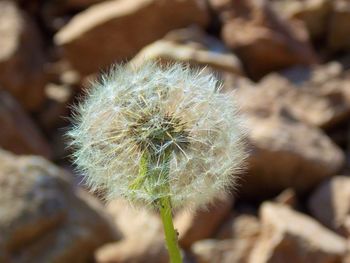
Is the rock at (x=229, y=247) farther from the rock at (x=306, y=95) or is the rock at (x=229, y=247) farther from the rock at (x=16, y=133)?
the rock at (x=16, y=133)

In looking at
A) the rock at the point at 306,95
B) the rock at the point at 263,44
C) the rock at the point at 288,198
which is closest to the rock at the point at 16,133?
the rock at the point at 306,95

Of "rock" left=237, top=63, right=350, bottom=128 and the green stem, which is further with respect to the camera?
"rock" left=237, top=63, right=350, bottom=128

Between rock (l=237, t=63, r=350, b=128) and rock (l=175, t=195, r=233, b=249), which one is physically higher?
rock (l=175, t=195, r=233, b=249)

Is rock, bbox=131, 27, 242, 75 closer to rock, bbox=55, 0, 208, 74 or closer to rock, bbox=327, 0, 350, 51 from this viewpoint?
rock, bbox=55, 0, 208, 74

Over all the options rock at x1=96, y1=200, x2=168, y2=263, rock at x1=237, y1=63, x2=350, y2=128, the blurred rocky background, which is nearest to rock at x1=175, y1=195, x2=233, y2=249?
the blurred rocky background

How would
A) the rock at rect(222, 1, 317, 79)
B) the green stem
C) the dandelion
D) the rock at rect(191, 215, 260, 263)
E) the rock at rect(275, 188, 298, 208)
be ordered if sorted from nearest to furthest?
the green stem → the dandelion → the rock at rect(191, 215, 260, 263) → the rock at rect(275, 188, 298, 208) → the rock at rect(222, 1, 317, 79)

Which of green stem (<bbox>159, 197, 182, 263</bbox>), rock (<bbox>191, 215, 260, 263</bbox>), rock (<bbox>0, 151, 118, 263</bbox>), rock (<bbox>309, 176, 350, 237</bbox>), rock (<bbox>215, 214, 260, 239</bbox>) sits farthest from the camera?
rock (<bbox>309, 176, 350, 237</bbox>)

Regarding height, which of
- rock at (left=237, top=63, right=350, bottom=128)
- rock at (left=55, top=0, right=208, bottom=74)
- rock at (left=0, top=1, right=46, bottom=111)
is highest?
rock at (left=0, top=1, right=46, bottom=111)
